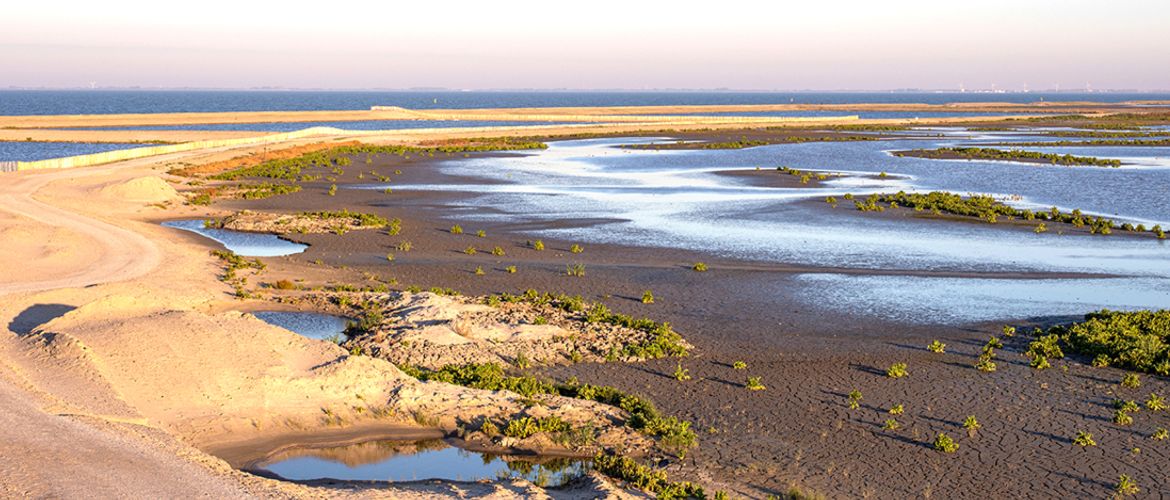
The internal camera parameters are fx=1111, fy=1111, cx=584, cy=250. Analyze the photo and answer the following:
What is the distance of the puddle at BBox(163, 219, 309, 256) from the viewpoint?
40344mm

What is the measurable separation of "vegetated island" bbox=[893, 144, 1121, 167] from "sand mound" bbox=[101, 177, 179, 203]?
212ft

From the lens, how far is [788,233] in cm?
4600

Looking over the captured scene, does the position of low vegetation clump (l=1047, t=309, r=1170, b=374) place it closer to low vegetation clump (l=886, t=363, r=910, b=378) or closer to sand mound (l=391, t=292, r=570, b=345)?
low vegetation clump (l=886, t=363, r=910, b=378)

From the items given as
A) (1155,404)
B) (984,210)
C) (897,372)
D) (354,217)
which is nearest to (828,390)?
(897,372)

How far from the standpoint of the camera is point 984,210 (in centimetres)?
5259

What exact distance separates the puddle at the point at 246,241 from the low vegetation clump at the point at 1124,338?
85.6ft

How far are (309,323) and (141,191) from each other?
31448 mm

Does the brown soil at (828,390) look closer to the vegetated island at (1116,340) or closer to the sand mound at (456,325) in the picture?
the vegetated island at (1116,340)

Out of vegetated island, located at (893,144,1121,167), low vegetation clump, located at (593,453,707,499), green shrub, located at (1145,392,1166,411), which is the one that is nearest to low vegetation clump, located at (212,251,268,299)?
low vegetation clump, located at (593,453,707,499)

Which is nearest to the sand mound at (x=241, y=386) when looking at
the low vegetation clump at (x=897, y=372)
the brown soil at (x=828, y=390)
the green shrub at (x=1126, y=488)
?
the brown soil at (x=828, y=390)

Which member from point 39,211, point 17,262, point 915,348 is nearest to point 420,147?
point 39,211

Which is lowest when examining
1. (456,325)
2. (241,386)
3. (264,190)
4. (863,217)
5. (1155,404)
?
(264,190)

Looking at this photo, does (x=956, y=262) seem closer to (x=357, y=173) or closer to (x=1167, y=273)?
(x=1167, y=273)

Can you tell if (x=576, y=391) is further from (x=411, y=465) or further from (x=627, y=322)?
(x=627, y=322)
